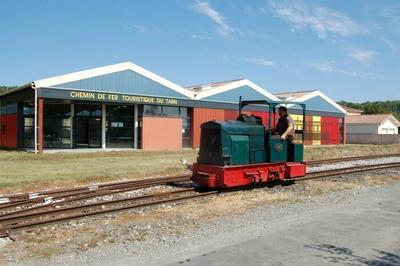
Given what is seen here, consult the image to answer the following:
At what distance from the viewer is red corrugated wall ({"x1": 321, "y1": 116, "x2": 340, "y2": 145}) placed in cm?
5050

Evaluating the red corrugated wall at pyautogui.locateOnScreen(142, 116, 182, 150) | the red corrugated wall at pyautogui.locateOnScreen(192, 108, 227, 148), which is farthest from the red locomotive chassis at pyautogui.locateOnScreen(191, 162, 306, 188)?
the red corrugated wall at pyautogui.locateOnScreen(192, 108, 227, 148)

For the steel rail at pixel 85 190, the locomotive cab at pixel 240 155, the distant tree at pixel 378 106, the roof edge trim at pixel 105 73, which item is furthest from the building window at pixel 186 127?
the distant tree at pixel 378 106

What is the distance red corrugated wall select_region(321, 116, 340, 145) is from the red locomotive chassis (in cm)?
3838

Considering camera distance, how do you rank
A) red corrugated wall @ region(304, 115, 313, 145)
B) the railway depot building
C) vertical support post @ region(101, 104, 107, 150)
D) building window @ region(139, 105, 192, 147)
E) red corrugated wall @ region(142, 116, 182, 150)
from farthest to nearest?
red corrugated wall @ region(304, 115, 313, 145) < building window @ region(139, 105, 192, 147) < red corrugated wall @ region(142, 116, 182, 150) < vertical support post @ region(101, 104, 107, 150) < the railway depot building

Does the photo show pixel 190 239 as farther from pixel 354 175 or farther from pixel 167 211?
pixel 354 175

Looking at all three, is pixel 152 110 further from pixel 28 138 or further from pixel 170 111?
pixel 28 138

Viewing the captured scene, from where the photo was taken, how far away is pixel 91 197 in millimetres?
11719

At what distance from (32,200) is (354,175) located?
11.5 meters

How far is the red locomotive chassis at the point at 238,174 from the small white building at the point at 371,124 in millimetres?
59672

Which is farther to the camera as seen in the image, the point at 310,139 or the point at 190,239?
the point at 310,139

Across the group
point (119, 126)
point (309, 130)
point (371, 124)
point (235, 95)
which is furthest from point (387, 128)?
point (119, 126)

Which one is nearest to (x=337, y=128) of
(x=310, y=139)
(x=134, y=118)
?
(x=310, y=139)

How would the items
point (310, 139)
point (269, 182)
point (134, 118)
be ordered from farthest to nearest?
1. point (310, 139)
2. point (134, 118)
3. point (269, 182)

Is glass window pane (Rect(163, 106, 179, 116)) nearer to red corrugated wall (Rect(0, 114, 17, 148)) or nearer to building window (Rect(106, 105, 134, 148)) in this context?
building window (Rect(106, 105, 134, 148))
